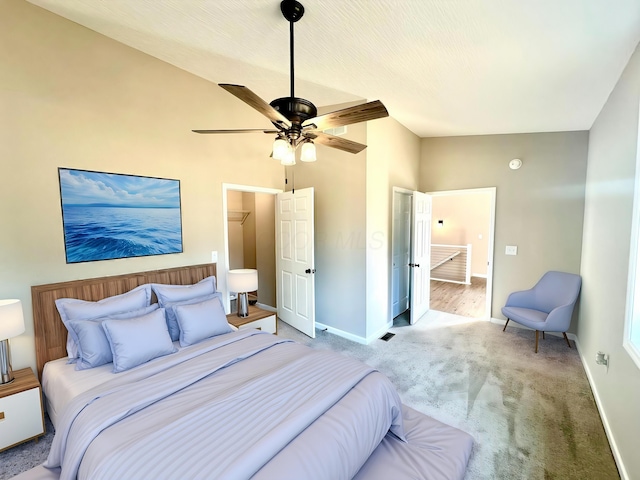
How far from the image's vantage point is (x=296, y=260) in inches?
160

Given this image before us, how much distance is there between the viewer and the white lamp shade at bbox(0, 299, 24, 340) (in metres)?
1.90

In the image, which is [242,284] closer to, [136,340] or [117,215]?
[136,340]

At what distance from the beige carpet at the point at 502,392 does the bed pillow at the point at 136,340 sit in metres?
1.95

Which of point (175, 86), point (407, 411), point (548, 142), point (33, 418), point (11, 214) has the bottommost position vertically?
point (407, 411)

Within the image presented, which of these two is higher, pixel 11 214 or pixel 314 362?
pixel 11 214

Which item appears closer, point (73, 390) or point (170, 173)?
point (73, 390)

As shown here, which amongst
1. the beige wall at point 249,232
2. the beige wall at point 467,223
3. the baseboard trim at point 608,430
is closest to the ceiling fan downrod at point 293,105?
the baseboard trim at point 608,430

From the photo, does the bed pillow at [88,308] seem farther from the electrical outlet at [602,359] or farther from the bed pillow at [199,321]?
the electrical outlet at [602,359]

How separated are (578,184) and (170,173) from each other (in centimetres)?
502

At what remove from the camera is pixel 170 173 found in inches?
118

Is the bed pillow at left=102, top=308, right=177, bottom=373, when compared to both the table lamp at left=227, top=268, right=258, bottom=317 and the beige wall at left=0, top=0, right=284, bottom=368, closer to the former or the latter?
the beige wall at left=0, top=0, right=284, bottom=368

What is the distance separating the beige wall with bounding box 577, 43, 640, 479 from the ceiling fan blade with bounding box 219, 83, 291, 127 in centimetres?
237

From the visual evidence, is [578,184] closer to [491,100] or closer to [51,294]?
[491,100]

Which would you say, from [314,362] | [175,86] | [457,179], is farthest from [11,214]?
[457,179]
